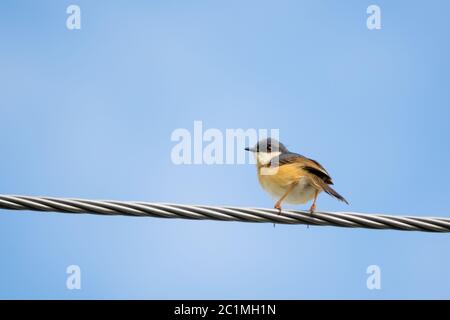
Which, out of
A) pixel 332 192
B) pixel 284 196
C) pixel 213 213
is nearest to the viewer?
pixel 213 213

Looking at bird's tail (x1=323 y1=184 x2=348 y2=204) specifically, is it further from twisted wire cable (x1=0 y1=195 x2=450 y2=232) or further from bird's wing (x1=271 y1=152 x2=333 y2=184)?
twisted wire cable (x1=0 y1=195 x2=450 y2=232)

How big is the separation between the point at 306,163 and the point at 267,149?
4.36 ft

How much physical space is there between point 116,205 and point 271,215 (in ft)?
3.95

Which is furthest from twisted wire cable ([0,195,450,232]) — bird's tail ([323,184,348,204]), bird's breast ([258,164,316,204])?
bird's breast ([258,164,316,204])

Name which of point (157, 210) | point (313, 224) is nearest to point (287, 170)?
point (313, 224)

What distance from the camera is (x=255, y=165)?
28.9 feet

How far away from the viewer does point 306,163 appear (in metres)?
7.76

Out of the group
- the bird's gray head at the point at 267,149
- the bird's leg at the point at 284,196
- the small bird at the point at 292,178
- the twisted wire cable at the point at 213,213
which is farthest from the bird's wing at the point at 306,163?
the twisted wire cable at the point at 213,213

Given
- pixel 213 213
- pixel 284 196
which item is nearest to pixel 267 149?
pixel 284 196

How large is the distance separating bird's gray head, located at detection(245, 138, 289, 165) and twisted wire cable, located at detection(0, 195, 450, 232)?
331 centimetres

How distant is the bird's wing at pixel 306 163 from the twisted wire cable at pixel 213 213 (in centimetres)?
207

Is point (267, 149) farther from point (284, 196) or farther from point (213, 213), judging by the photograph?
point (213, 213)
